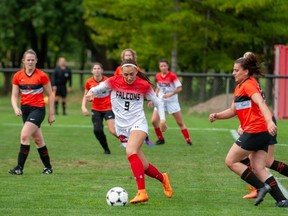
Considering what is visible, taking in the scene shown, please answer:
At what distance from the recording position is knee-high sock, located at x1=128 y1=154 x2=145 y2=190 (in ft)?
33.1

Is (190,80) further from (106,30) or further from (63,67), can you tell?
(106,30)

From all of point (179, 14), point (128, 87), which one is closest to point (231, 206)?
point (128, 87)

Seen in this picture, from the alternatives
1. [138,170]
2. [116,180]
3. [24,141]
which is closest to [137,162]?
[138,170]

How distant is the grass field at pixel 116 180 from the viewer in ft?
32.1

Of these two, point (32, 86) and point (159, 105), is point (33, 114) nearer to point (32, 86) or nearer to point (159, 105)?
point (32, 86)

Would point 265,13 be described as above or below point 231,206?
above

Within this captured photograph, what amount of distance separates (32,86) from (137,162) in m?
3.45

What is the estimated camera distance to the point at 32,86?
13008 mm

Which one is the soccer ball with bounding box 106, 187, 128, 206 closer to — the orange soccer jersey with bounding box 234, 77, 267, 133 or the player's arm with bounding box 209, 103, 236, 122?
the player's arm with bounding box 209, 103, 236, 122

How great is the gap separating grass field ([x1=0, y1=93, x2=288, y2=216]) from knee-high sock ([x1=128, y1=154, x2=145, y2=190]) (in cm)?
27

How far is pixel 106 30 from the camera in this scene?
3706 cm

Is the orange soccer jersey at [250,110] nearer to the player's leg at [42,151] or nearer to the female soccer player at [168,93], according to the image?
the player's leg at [42,151]

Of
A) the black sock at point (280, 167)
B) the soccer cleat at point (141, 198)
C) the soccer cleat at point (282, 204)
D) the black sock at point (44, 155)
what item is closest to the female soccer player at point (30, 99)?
the black sock at point (44, 155)

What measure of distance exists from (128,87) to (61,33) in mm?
37410
